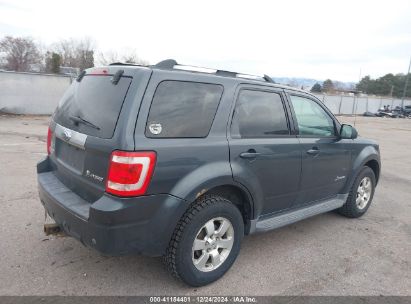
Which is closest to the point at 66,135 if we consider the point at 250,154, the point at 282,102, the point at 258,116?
the point at 250,154

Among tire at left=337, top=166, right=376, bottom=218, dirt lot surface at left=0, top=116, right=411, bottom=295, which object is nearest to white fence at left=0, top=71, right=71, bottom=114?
dirt lot surface at left=0, top=116, right=411, bottom=295

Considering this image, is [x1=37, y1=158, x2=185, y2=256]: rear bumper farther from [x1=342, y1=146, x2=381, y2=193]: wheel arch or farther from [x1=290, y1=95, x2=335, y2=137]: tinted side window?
[x1=342, y1=146, x2=381, y2=193]: wheel arch

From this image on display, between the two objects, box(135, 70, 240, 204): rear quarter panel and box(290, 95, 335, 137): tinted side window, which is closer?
box(135, 70, 240, 204): rear quarter panel

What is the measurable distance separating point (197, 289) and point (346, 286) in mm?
1358

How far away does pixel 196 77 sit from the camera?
2.98 m

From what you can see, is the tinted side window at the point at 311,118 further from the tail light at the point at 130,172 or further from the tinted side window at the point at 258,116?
the tail light at the point at 130,172

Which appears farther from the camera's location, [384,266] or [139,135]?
[384,266]

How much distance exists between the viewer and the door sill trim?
136 inches

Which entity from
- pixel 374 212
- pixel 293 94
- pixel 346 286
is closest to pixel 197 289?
pixel 346 286

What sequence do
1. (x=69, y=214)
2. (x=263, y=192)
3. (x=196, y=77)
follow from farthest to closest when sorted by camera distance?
(x=263, y=192) < (x=196, y=77) < (x=69, y=214)

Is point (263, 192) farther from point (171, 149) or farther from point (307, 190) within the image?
point (171, 149)

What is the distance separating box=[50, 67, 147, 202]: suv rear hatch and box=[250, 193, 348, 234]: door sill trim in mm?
1565

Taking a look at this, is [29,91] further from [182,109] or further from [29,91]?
[182,109]

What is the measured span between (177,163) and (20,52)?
66.9m
